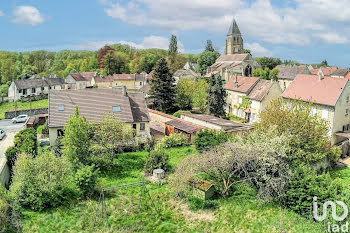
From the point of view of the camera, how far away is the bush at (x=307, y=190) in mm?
15828

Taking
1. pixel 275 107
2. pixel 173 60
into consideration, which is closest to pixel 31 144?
pixel 275 107

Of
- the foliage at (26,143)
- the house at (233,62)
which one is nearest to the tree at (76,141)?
the foliage at (26,143)

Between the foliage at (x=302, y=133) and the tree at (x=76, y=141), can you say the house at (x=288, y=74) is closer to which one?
the foliage at (x=302, y=133)

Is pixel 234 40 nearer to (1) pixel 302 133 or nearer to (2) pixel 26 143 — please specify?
(1) pixel 302 133

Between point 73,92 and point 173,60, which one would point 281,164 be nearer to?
point 73,92

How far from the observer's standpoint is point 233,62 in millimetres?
75500

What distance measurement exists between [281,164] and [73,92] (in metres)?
21.8

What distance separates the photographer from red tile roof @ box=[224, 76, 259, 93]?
43356 millimetres

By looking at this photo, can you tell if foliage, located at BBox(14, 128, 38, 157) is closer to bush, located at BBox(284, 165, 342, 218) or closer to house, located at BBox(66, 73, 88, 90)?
bush, located at BBox(284, 165, 342, 218)

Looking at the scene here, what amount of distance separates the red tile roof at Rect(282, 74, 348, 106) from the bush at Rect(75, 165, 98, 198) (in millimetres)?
21153

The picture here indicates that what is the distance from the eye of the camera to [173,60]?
8862cm

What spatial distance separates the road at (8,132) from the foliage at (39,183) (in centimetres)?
932

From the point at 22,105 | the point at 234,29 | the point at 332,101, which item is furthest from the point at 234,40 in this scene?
the point at 332,101

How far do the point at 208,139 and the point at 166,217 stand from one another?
436 inches
